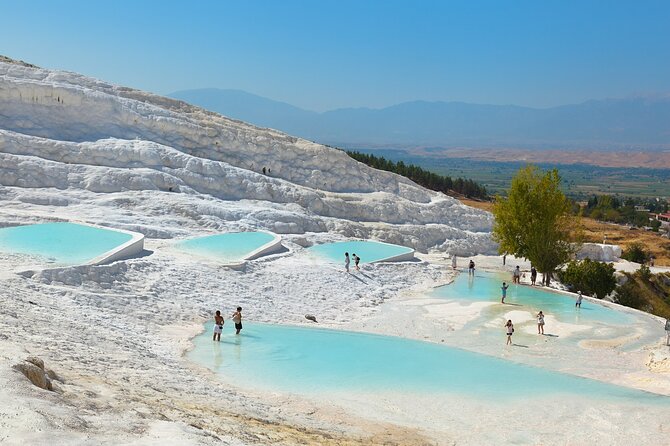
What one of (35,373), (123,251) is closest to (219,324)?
(123,251)

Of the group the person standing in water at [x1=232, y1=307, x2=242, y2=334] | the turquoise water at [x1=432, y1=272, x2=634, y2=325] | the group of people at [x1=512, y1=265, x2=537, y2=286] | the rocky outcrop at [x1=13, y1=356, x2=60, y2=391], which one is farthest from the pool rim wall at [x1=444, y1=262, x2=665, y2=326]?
the rocky outcrop at [x1=13, y1=356, x2=60, y2=391]

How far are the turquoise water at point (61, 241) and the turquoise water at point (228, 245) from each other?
3116 millimetres

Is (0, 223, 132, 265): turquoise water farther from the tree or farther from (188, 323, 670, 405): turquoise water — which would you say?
the tree

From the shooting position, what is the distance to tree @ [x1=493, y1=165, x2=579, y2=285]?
36469 millimetres

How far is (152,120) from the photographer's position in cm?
4462

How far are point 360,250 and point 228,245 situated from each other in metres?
7.64

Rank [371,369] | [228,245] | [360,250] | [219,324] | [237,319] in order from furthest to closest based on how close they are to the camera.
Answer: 1. [360,250]
2. [228,245]
3. [237,319]
4. [219,324]
5. [371,369]

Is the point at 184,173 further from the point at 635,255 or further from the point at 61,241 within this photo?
the point at 635,255

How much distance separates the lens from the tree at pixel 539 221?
120 feet

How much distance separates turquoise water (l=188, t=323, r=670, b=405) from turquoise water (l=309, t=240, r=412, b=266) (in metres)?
12.1

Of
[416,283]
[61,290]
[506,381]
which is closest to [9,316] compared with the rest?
[61,290]

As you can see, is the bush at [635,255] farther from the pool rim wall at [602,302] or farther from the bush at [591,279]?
the pool rim wall at [602,302]

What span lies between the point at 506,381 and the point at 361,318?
27.4 feet

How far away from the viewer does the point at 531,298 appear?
99.9 feet
